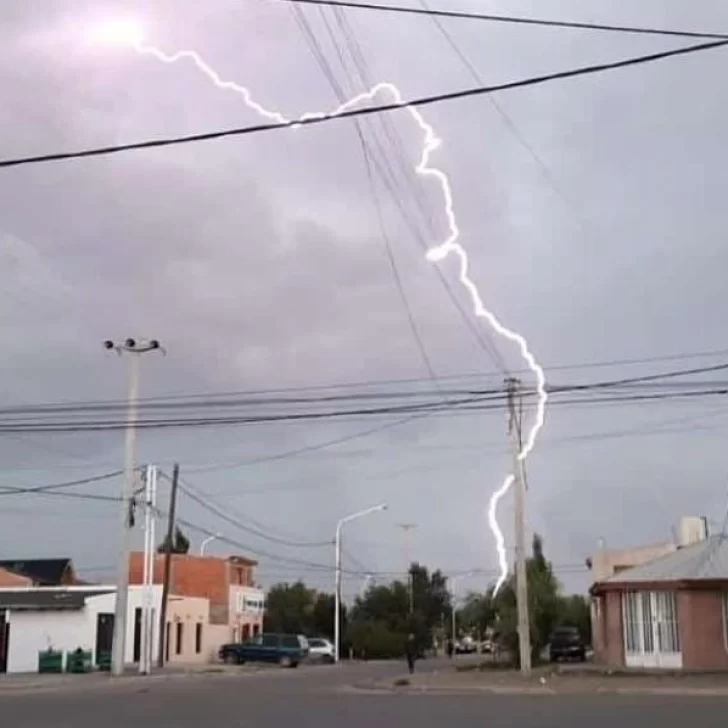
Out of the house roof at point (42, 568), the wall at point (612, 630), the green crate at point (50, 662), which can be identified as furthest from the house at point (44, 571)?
the wall at point (612, 630)

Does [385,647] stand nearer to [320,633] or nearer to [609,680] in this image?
[320,633]

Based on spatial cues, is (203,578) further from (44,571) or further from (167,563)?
(167,563)

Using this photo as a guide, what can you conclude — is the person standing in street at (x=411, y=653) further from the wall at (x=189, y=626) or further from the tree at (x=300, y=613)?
the tree at (x=300, y=613)

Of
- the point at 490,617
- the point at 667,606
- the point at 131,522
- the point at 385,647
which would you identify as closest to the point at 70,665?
the point at 131,522

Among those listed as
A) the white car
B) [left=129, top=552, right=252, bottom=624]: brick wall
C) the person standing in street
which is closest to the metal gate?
the person standing in street

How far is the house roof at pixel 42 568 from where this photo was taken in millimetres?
87188

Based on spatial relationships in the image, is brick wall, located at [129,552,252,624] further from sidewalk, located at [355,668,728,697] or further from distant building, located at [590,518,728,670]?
sidewalk, located at [355,668,728,697]

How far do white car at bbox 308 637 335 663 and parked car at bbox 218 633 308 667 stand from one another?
4.52 m

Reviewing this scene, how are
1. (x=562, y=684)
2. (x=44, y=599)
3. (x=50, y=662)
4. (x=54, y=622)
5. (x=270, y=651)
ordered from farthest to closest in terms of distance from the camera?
1. (x=270, y=651)
2. (x=44, y=599)
3. (x=54, y=622)
4. (x=50, y=662)
5. (x=562, y=684)

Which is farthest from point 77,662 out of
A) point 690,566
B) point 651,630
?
point 690,566

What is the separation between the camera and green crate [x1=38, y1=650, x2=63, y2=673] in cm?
5547

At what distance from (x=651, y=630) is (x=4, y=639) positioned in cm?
3168

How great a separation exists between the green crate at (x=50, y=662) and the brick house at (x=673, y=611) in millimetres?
23143

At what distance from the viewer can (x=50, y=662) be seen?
55844 millimetres
